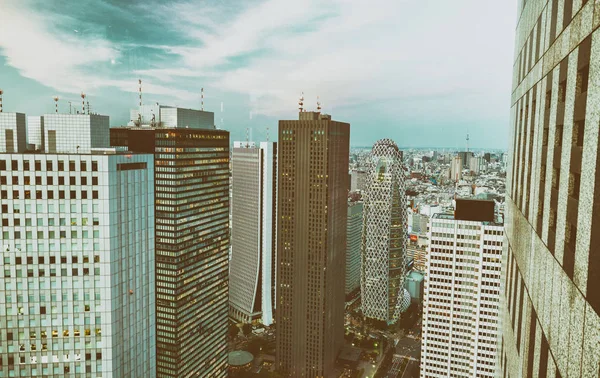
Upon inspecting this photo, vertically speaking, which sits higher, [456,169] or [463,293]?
[456,169]

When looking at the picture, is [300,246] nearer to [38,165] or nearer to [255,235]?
[255,235]

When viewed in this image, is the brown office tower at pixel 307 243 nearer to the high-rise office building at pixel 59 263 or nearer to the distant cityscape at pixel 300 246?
the distant cityscape at pixel 300 246

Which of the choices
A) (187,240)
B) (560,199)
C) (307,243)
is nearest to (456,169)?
(307,243)

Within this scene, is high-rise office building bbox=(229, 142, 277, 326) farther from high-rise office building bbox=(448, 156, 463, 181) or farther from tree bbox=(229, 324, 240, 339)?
high-rise office building bbox=(448, 156, 463, 181)

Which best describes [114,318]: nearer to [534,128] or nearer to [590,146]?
[534,128]

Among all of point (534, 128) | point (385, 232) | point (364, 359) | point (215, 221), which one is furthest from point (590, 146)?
point (385, 232)

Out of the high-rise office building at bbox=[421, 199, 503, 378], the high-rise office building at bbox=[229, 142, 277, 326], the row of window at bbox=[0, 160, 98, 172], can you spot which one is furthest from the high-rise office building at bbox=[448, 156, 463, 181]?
the row of window at bbox=[0, 160, 98, 172]

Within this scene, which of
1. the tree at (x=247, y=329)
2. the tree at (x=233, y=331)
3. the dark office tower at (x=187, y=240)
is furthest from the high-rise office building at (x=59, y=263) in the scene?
the tree at (x=247, y=329)
